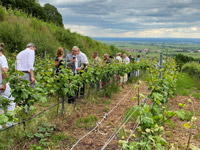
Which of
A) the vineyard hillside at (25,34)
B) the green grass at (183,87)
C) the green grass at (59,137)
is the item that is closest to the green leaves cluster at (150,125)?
the green grass at (59,137)

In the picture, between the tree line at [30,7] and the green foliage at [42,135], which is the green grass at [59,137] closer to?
the green foliage at [42,135]

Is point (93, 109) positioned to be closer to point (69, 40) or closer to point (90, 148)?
point (90, 148)

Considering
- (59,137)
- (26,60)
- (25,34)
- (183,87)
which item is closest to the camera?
(59,137)

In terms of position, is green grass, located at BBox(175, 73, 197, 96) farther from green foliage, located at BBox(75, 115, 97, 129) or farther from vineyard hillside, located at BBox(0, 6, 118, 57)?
vineyard hillside, located at BBox(0, 6, 118, 57)

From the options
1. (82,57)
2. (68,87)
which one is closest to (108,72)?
(82,57)

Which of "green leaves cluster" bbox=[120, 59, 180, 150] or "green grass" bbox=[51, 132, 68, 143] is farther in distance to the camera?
"green grass" bbox=[51, 132, 68, 143]

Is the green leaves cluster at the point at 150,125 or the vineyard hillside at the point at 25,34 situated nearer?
the green leaves cluster at the point at 150,125

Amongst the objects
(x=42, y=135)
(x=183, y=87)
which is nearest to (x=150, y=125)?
(x=42, y=135)

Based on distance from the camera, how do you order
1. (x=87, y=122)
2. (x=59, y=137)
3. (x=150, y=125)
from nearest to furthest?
(x=150, y=125) → (x=59, y=137) → (x=87, y=122)

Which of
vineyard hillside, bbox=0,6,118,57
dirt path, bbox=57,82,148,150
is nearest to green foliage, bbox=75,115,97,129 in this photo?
dirt path, bbox=57,82,148,150

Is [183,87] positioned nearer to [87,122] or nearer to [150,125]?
[87,122]

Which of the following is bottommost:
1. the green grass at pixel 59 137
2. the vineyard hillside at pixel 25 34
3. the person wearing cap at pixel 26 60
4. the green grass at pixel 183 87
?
the green grass at pixel 183 87

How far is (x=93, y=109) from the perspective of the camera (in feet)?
19.0

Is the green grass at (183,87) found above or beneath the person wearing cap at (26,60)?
beneath
